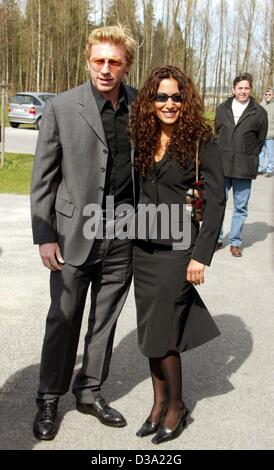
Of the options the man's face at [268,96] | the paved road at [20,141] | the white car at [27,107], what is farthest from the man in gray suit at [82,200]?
the white car at [27,107]

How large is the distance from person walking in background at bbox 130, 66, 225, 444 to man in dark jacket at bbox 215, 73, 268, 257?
394cm

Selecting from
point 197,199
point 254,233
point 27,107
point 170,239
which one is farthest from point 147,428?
point 27,107

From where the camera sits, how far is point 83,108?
2916 mm

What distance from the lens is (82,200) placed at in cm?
296

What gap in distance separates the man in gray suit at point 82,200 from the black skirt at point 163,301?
156 millimetres

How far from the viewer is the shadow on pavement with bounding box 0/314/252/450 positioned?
124 inches

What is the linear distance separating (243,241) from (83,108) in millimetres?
5213

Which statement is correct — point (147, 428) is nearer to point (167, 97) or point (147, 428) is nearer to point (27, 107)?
point (167, 97)

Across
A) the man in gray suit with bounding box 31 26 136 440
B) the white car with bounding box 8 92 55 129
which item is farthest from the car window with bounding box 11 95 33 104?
the man in gray suit with bounding box 31 26 136 440

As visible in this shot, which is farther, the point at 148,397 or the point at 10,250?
the point at 10,250

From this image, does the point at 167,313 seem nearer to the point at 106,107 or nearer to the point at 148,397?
the point at 148,397

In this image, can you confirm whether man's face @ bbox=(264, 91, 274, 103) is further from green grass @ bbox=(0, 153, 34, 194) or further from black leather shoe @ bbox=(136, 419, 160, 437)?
black leather shoe @ bbox=(136, 419, 160, 437)

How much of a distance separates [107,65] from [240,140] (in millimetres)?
4275

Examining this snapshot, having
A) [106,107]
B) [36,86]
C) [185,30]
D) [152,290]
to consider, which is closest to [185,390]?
[152,290]
